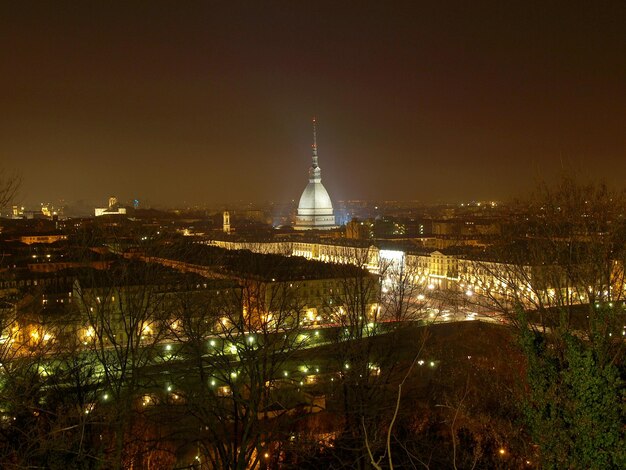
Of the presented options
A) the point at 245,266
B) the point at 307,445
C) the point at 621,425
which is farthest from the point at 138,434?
the point at 245,266

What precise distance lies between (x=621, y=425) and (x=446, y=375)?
11.6 metres

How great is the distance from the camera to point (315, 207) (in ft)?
287

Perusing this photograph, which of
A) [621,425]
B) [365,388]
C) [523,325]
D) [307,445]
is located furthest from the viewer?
[365,388]

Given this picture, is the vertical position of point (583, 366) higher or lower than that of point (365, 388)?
higher

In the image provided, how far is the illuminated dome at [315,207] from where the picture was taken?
85688 mm

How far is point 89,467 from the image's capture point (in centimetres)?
648

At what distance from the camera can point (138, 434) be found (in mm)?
10773

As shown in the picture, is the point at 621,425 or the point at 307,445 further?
the point at 307,445

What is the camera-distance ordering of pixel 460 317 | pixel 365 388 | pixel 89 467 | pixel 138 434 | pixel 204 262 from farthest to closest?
pixel 204 262 → pixel 460 317 → pixel 138 434 → pixel 365 388 → pixel 89 467

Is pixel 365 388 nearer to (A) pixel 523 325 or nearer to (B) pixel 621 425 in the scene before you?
(A) pixel 523 325

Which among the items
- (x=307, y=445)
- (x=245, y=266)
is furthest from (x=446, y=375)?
(x=245, y=266)

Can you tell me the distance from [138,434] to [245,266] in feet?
48.4

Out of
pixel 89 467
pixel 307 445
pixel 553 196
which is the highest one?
pixel 553 196

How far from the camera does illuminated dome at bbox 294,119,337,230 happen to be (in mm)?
85688
